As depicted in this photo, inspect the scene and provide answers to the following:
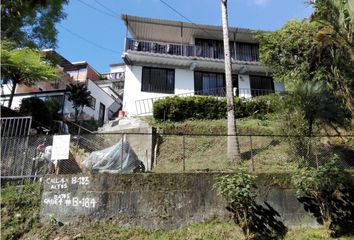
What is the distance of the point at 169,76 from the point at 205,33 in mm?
4104

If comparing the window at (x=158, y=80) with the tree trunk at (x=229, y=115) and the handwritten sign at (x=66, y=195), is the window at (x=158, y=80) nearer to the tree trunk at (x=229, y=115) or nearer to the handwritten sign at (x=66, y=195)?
the tree trunk at (x=229, y=115)

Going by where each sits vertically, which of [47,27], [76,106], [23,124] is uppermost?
[47,27]

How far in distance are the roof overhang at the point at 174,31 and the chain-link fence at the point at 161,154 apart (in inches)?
380

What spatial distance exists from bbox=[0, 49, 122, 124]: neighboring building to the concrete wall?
1213 cm

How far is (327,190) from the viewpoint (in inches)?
393

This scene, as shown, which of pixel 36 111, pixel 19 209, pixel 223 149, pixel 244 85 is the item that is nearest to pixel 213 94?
pixel 244 85

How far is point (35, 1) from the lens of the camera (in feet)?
17.4

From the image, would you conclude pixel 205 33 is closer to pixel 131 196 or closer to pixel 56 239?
pixel 131 196

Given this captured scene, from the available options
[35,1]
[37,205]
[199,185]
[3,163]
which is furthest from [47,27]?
[35,1]

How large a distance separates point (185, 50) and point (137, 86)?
3.73 m

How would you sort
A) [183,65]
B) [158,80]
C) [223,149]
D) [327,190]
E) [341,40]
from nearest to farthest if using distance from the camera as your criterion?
1. [327,190]
2. [341,40]
3. [223,149]
4. [158,80]
5. [183,65]

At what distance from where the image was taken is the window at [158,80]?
2198 cm

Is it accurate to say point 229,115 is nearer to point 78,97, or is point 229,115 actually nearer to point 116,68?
point 78,97

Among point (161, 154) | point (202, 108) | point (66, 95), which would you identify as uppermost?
point (66, 95)
